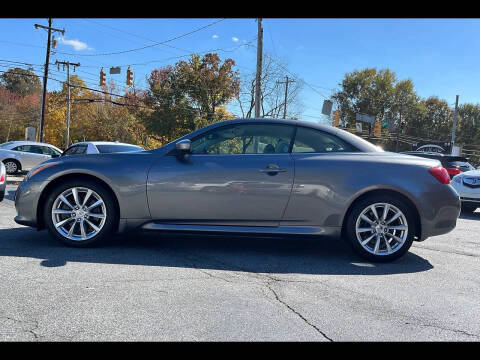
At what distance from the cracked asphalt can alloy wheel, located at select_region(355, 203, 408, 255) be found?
194mm

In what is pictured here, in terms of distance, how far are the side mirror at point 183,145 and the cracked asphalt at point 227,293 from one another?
1.13 meters

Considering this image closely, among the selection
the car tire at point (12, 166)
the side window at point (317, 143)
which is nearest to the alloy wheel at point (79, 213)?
the side window at point (317, 143)

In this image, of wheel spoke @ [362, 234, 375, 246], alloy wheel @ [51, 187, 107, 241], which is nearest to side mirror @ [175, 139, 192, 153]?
alloy wheel @ [51, 187, 107, 241]

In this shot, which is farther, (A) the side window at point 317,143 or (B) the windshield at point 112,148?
(B) the windshield at point 112,148

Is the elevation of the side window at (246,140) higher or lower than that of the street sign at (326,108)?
lower

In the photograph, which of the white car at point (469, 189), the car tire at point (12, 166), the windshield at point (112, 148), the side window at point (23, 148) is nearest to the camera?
the white car at point (469, 189)

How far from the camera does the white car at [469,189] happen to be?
9062 millimetres

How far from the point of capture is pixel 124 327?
2.50 metres

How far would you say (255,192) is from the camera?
4273mm

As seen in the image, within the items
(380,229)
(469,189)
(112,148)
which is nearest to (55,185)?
(380,229)

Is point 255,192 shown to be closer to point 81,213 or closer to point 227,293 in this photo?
point 227,293

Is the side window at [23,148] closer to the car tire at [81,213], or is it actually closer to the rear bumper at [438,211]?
the car tire at [81,213]

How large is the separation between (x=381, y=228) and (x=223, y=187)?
1.73 metres
